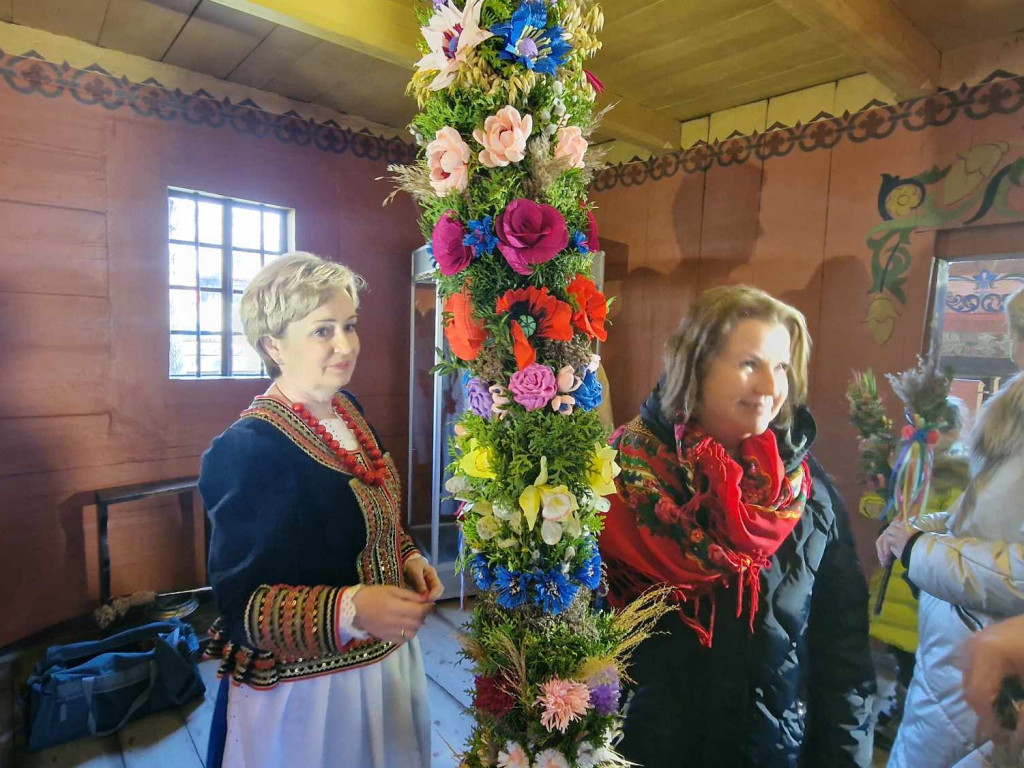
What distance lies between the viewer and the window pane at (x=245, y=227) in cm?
143

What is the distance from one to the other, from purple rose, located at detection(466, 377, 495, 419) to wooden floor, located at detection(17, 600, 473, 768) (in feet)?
2.82

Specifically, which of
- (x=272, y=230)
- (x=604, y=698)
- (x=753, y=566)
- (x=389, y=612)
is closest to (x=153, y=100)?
(x=272, y=230)

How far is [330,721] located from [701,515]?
2.98ft

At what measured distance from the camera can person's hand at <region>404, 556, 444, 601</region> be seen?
116 centimetres

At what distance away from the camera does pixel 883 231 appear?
3.62ft

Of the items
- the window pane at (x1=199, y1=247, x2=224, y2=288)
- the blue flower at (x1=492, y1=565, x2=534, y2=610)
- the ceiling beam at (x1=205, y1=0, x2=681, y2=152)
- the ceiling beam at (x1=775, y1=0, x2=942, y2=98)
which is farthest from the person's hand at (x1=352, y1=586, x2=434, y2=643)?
the ceiling beam at (x1=775, y1=0, x2=942, y2=98)

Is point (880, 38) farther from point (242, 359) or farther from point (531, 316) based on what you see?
point (242, 359)

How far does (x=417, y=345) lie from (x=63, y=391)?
0.98 m

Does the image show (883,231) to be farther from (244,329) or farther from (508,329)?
(244,329)

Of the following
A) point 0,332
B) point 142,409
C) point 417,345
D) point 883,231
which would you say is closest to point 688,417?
point 883,231

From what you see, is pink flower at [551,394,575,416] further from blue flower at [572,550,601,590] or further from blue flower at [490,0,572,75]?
blue flower at [490,0,572,75]

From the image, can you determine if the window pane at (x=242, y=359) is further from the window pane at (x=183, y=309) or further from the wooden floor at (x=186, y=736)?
the wooden floor at (x=186, y=736)

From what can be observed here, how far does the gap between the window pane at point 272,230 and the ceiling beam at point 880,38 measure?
1309 mm

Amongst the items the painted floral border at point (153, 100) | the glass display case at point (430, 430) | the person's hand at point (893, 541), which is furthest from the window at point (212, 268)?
the person's hand at point (893, 541)
